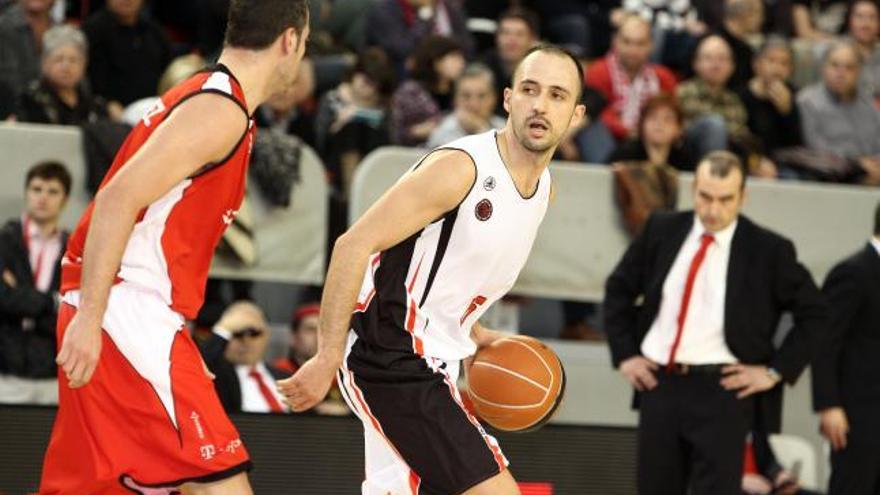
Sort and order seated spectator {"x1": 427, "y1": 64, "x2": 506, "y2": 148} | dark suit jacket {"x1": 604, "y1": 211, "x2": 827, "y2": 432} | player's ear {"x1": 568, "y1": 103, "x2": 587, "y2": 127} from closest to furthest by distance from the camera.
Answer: player's ear {"x1": 568, "y1": 103, "x2": 587, "y2": 127} → dark suit jacket {"x1": 604, "y1": 211, "x2": 827, "y2": 432} → seated spectator {"x1": 427, "y1": 64, "x2": 506, "y2": 148}

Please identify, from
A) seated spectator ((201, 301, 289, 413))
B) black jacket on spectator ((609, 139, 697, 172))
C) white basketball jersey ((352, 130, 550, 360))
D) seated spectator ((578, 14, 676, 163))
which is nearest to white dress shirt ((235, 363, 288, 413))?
seated spectator ((201, 301, 289, 413))

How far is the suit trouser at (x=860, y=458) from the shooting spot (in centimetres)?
835

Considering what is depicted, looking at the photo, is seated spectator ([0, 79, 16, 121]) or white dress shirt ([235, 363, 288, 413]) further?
seated spectator ([0, 79, 16, 121])

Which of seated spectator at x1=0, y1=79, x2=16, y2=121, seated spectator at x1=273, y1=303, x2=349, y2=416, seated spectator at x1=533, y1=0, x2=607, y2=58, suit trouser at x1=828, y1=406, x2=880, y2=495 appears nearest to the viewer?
suit trouser at x1=828, y1=406, x2=880, y2=495

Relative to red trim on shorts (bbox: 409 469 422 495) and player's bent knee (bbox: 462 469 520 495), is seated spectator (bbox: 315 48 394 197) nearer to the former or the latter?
red trim on shorts (bbox: 409 469 422 495)

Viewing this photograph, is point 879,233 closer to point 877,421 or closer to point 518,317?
point 877,421

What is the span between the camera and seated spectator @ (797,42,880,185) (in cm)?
1223

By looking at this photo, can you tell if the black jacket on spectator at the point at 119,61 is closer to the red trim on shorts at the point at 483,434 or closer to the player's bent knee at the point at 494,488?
the red trim on shorts at the point at 483,434

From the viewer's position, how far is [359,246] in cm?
510

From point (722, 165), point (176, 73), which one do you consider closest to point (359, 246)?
point (722, 165)

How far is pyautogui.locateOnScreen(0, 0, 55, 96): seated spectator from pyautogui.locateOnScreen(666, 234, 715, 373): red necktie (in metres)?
4.67

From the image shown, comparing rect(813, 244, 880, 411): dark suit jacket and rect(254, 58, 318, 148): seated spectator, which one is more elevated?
rect(254, 58, 318, 148): seated spectator

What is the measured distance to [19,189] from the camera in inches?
382

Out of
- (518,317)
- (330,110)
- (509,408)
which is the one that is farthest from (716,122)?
(509,408)
